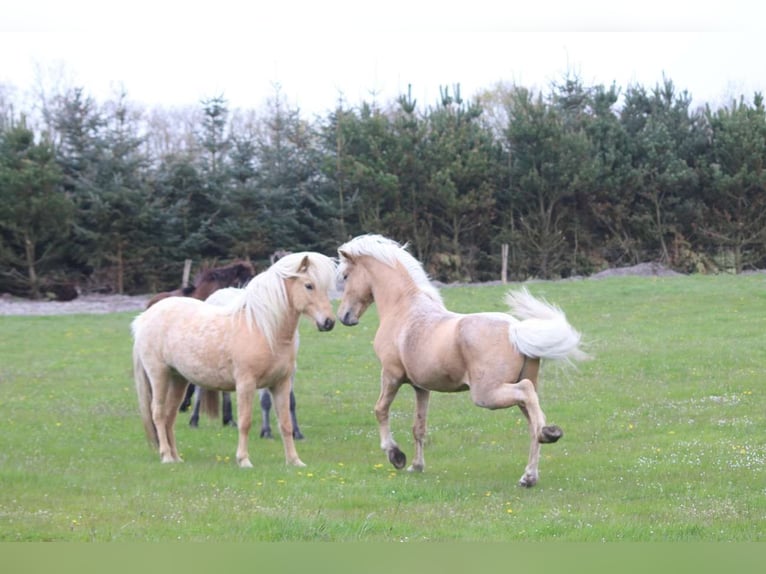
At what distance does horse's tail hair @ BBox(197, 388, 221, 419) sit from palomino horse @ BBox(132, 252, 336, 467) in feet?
4.78

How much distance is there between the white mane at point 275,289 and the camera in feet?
31.5

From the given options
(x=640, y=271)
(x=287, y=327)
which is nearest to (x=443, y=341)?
(x=287, y=327)

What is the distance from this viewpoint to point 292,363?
983 cm

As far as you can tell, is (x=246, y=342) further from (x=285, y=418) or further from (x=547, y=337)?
(x=547, y=337)

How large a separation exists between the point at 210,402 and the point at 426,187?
2486 cm

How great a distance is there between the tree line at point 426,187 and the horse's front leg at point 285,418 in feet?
80.4

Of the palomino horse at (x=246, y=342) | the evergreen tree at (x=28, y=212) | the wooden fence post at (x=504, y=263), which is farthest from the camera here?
the wooden fence post at (x=504, y=263)

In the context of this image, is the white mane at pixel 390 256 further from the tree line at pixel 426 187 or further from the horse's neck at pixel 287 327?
the tree line at pixel 426 187

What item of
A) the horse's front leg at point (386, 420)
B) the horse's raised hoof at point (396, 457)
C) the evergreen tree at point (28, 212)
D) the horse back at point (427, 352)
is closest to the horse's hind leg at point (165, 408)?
the horse's front leg at point (386, 420)

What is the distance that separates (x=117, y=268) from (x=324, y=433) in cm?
2394

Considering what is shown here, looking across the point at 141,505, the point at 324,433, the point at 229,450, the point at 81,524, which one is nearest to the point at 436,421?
the point at 324,433

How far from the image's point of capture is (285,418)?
973 centimetres

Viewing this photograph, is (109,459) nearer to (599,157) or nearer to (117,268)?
(117,268)

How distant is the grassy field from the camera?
6.41 metres
